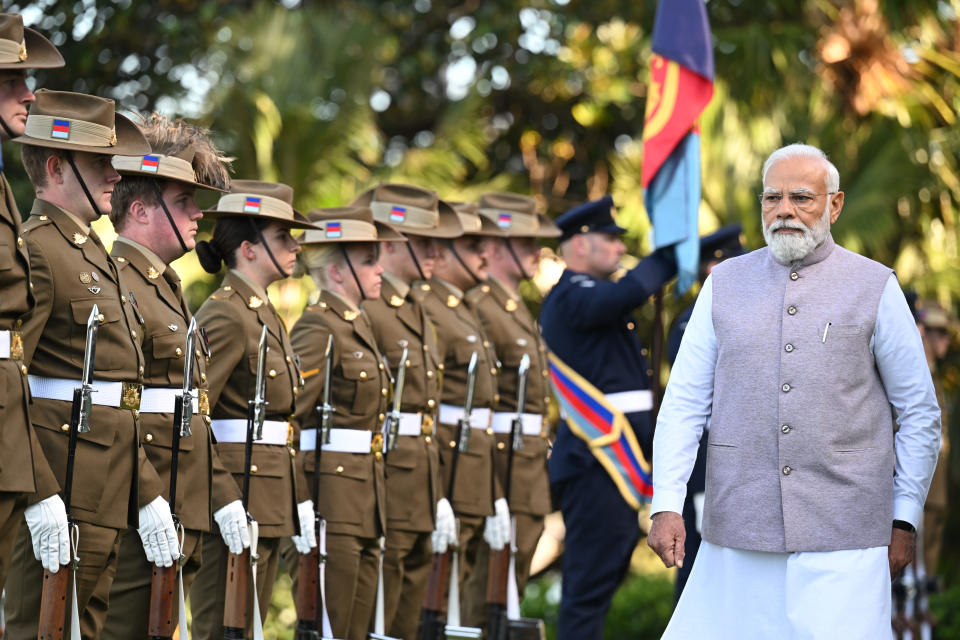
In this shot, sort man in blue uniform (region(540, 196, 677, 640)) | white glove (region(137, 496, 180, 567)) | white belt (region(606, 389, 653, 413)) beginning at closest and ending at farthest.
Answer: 1. white glove (region(137, 496, 180, 567))
2. man in blue uniform (region(540, 196, 677, 640))
3. white belt (region(606, 389, 653, 413))

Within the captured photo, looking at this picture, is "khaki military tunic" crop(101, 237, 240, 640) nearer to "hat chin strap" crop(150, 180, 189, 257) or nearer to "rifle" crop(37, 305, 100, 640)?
"hat chin strap" crop(150, 180, 189, 257)

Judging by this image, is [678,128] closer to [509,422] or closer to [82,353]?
[509,422]

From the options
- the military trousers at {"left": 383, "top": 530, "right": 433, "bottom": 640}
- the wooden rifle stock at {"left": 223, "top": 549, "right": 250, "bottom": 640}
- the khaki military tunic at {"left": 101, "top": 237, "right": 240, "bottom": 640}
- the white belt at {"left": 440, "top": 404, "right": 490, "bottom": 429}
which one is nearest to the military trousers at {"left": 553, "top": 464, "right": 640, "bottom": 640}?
the white belt at {"left": 440, "top": 404, "right": 490, "bottom": 429}

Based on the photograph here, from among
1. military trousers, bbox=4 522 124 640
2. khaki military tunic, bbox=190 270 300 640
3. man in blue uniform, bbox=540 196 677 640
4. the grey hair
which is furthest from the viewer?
man in blue uniform, bbox=540 196 677 640

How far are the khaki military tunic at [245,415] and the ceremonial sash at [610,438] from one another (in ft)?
7.88

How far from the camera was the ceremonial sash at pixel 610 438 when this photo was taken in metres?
8.27

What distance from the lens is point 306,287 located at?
12.4 metres

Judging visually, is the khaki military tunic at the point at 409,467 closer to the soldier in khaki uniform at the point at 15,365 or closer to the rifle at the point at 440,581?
the rifle at the point at 440,581

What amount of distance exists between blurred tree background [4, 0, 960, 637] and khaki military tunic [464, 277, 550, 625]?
10.8 ft

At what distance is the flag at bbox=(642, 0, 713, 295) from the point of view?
8.12 meters

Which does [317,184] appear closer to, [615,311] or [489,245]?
[489,245]

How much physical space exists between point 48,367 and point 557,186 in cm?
1234

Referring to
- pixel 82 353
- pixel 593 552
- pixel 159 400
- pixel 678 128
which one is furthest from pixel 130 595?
pixel 678 128

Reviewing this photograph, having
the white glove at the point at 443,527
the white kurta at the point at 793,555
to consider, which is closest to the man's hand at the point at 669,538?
the white kurta at the point at 793,555
